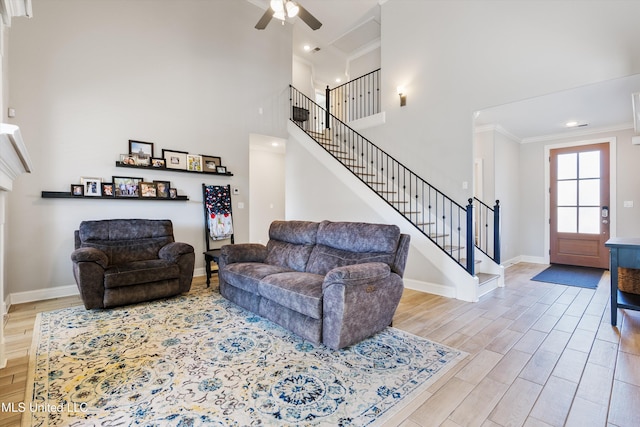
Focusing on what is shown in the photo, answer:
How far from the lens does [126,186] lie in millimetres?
4238

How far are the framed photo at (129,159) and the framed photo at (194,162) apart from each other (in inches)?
29.8

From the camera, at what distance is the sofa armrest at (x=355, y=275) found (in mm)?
2217

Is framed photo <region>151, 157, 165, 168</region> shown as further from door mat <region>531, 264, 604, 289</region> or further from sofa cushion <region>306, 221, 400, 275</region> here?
door mat <region>531, 264, 604, 289</region>

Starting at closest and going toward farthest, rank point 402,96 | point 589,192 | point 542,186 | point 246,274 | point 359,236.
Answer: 1. point 359,236
2. point 246,274
3. point 402,96
4. point 589,192
5. point 542,186

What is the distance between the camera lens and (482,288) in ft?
12.9

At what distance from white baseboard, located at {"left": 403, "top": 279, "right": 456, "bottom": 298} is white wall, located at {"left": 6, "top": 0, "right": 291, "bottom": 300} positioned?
10.2 feet

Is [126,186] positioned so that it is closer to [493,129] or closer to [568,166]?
[493,129]

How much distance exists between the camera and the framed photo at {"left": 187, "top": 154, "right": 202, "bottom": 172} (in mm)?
4852

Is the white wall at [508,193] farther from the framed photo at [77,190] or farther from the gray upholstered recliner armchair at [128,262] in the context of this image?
the framed photo at [77,190]

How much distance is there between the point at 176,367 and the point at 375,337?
1571 mm

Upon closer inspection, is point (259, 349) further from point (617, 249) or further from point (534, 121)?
point (534, 121)

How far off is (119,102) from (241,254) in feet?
9.49

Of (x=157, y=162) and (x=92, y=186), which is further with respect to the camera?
(x=157, y=162)

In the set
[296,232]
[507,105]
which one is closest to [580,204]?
[507,105]
